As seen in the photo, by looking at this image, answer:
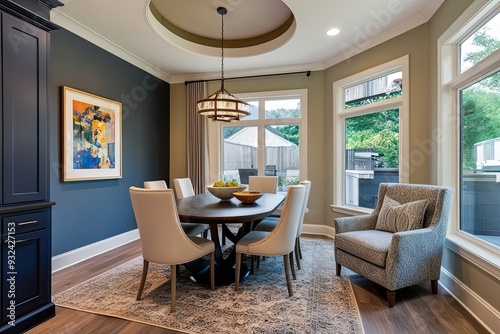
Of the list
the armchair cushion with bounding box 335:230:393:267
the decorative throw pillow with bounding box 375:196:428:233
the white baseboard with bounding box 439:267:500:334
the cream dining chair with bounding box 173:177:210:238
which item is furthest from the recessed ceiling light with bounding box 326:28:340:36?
the white baseboard with bounding box 439:267:500:334

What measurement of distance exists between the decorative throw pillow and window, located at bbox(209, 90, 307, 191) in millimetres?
1872

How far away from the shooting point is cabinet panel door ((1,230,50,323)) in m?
1.88

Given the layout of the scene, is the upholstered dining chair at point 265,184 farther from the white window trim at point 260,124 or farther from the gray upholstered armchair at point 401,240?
the gray upholstered armchair at point 401,240

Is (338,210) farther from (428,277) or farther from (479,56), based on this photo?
(479,56)

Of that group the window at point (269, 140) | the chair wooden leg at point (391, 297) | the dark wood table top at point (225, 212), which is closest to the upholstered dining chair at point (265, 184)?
the window at point (269, 140)

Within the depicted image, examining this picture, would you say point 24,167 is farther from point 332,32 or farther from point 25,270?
point 332,32

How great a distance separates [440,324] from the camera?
6.57 ft

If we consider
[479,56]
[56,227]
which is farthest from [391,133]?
[56,227]

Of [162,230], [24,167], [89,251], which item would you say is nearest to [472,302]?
[162,230]

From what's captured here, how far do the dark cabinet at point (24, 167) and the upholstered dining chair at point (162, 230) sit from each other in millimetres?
725

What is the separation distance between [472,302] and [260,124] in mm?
3707

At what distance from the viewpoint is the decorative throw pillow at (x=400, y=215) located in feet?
8.27

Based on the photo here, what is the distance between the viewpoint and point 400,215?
265 centimetres

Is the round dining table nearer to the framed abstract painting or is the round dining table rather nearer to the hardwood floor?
the hardwood floor
